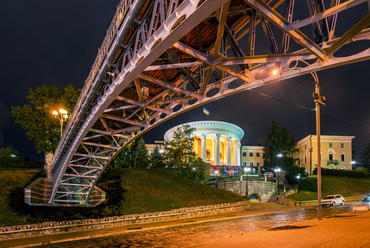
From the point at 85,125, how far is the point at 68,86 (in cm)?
2583

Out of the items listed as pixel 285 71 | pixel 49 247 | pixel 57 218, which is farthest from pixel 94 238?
pixel 285 71

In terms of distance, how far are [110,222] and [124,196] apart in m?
6.60

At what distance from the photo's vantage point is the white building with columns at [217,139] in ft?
223

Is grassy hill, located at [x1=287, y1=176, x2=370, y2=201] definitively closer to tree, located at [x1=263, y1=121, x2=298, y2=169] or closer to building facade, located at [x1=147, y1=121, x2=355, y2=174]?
building facade, located at [x1=147, y1=121, x2=355, y2=174]

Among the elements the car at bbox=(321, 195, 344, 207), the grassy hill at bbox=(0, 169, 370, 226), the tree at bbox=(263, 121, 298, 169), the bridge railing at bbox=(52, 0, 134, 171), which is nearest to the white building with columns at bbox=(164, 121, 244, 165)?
the tree at bbox=(263, 121, 298, 169)

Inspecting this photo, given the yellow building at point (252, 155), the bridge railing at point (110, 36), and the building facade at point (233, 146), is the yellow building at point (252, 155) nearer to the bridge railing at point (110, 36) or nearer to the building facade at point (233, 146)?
the building facade at point (233, 146)

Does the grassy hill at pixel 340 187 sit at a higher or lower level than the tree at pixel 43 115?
lower

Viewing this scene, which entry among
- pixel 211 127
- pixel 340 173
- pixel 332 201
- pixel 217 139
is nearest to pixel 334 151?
pixel 340 173

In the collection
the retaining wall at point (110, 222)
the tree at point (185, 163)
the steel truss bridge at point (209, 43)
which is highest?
the steel truss bridge at point (209, 43)

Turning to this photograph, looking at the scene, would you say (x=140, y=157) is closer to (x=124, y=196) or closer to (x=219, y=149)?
(x=219, y=149)

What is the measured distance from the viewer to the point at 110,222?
2355 cm

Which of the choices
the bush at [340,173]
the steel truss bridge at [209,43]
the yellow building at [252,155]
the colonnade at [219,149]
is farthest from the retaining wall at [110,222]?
the yellow building at [252,155]

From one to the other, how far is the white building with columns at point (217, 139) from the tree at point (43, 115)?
31199 mm

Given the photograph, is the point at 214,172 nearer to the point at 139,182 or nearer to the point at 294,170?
the point at 294,170
